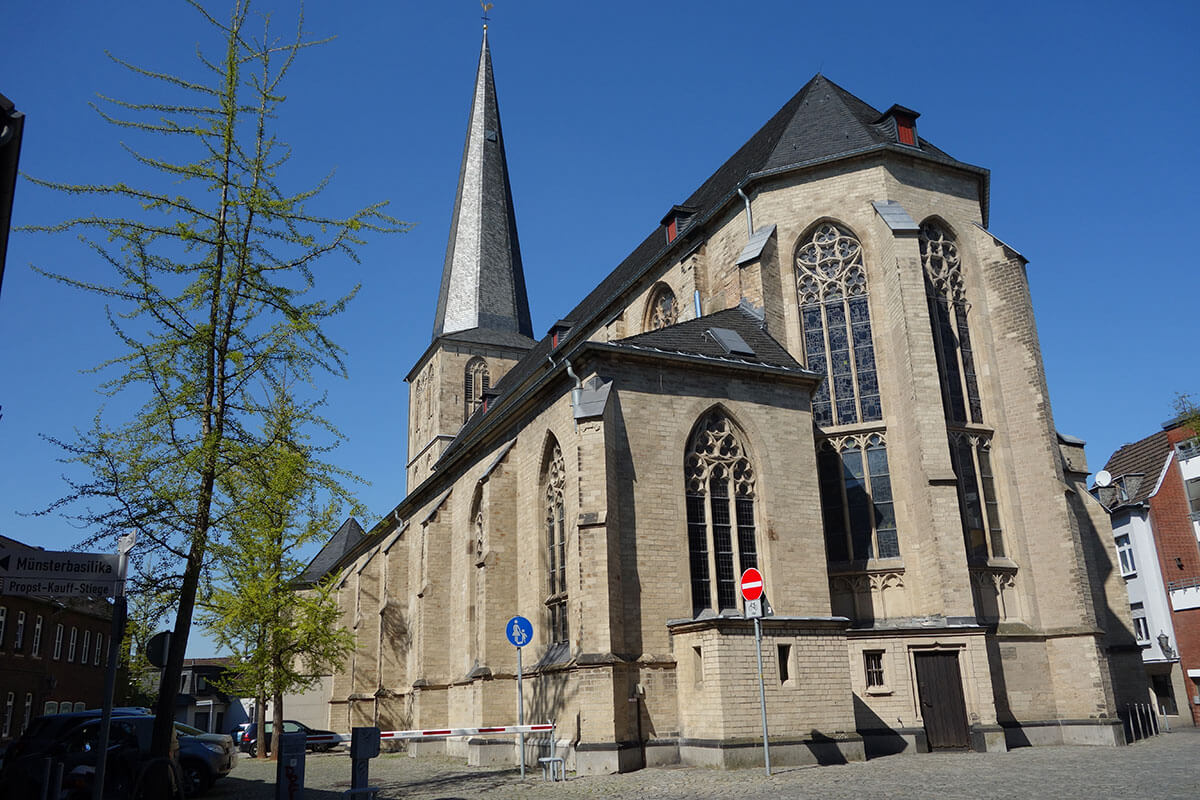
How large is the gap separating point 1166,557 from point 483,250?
30.3 meters

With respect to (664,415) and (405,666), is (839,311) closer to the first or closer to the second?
(664,415)

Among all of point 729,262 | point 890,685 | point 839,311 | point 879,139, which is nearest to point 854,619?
point 890,685

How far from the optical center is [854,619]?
1780 cm

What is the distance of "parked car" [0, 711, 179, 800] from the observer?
10.5 metres

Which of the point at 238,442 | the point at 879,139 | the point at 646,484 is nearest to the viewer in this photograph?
the point at 238,442

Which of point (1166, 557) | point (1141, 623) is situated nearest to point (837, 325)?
point (1166, 557)

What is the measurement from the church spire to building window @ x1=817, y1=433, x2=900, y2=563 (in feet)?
83.8

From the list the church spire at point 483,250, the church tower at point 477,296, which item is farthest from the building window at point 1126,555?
the church spire at point 483,250

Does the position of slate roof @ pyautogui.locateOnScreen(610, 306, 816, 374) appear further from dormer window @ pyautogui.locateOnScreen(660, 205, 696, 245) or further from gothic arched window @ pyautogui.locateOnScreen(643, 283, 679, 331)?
dormer window @ pyautogui.locateOnScreen(660, 205, 696, 245)

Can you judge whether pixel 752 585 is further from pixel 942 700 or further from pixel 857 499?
pixel 857 499

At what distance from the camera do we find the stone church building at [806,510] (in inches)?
587

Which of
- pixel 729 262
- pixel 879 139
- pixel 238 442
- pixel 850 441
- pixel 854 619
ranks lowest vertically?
pixel 854 619


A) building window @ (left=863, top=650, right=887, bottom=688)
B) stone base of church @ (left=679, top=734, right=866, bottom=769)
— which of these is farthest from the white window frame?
stone base of church @ (left=679, top=734, right=866, bottom=769)

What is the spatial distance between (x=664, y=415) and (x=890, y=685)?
6678 millimetres
